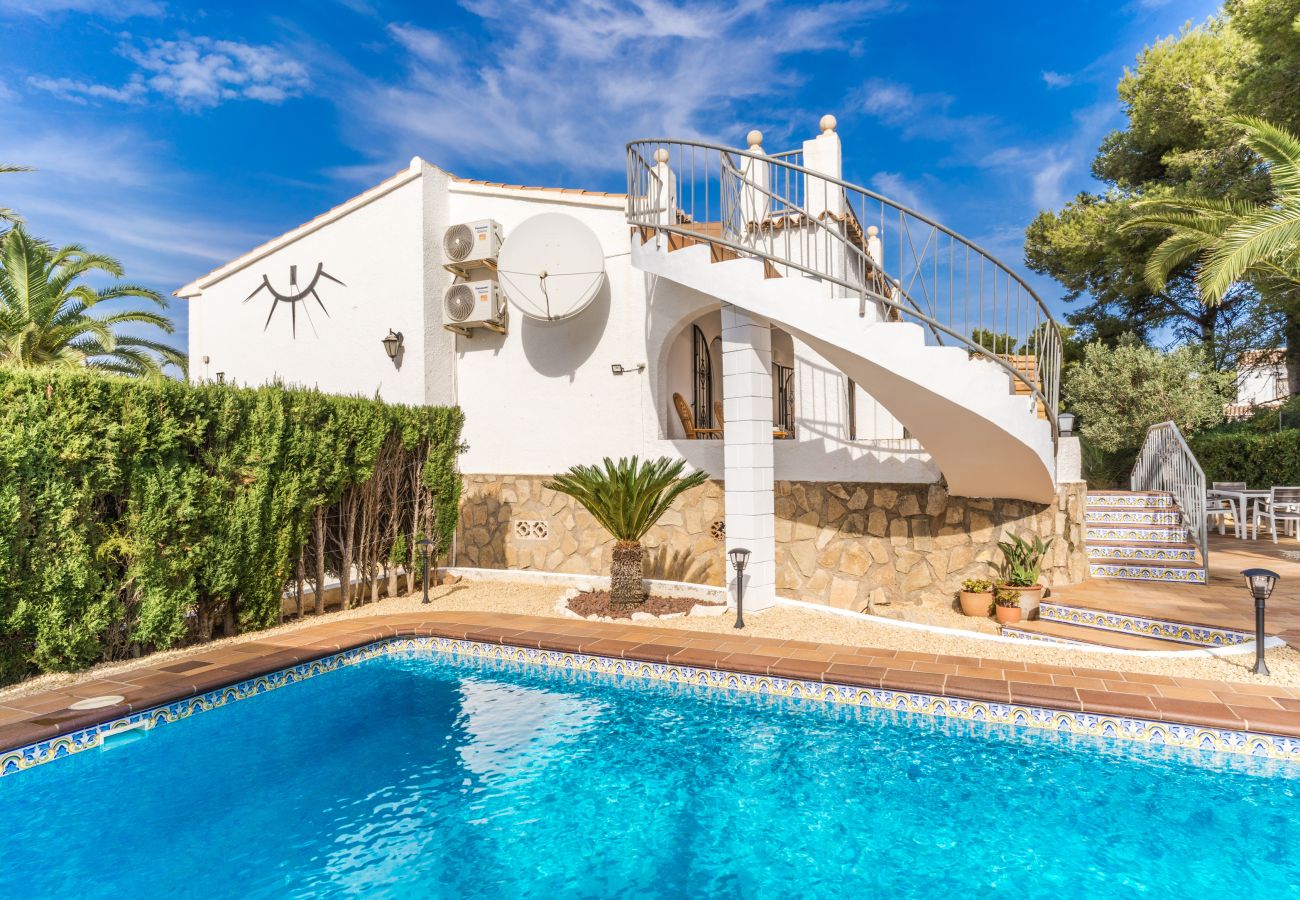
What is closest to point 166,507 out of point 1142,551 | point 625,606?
point 625,606

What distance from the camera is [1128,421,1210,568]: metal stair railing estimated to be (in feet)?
27.5

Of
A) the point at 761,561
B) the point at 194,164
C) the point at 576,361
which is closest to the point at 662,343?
the point at 576,361

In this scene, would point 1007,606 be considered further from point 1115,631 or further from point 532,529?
point 532,529

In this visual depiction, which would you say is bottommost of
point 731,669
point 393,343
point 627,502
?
point 731,669

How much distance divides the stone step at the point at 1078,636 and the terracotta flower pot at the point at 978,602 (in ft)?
1.44

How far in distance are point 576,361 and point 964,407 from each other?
548 centimetres

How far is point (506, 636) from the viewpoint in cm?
704

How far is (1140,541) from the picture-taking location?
9000 millimetres

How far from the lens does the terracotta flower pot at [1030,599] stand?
7157 millimetres

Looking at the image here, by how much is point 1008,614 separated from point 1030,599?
29cm

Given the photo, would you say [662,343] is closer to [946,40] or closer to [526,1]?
[526,1]

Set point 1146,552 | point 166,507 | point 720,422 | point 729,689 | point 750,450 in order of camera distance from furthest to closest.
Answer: point 720,422
point 1146,552
point 750,450
point 166,507
point 729,689

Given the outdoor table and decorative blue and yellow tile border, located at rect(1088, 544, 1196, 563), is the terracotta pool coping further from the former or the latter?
the outdoor table

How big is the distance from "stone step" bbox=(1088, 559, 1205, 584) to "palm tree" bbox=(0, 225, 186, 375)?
15.4 m
